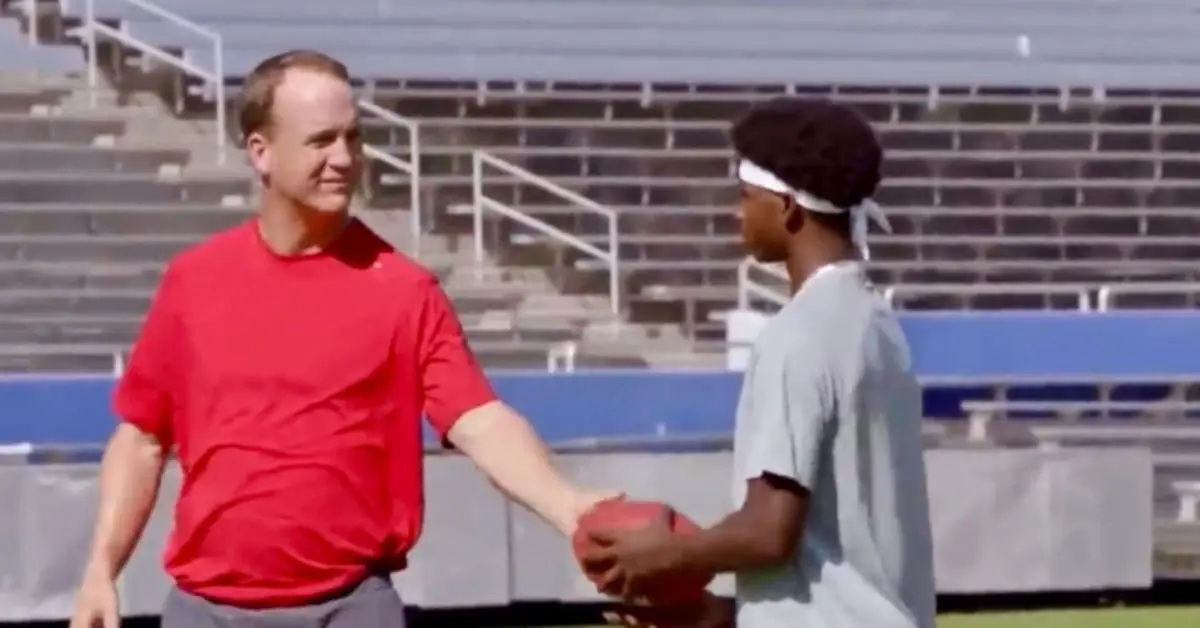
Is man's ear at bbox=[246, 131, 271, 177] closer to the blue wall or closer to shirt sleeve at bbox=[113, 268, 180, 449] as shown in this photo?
shirt sleeve at bbox=[113, 268, 180, 449]

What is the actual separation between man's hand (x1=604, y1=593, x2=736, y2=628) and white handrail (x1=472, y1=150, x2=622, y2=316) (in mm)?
9407

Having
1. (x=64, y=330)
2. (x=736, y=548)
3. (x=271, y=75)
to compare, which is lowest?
(x=64, y=330)

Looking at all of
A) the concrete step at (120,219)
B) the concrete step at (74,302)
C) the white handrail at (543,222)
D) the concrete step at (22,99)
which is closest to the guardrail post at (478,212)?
the white handrail at (543,222)

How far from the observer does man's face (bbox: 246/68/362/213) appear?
3197 millimetres

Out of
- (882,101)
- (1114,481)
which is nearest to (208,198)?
(882,101)

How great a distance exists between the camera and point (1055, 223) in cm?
1418

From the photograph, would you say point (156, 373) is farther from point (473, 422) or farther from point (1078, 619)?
point (1078, 619)

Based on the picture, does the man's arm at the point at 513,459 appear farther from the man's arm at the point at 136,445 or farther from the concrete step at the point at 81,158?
the concrete step at the point at 81,158

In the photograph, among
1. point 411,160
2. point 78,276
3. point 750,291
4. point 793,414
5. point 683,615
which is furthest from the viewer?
point 411,160

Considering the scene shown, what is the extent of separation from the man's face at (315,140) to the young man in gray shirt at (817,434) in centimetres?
58

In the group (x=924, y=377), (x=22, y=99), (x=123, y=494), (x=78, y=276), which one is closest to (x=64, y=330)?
(x=78, y=276)

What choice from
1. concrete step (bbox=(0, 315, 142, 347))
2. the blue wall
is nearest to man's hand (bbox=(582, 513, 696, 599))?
the blue wall

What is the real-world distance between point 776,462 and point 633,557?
27 cm

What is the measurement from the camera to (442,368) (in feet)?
10.6
